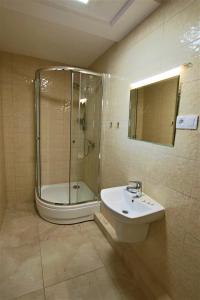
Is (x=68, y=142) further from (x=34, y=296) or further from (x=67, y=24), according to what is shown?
(x=34, y=296)

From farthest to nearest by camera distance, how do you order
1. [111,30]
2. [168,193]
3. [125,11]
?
[111,30] < [125,11] < [168,193]

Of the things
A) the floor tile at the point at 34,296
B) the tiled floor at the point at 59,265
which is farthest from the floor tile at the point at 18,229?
the floor tile at the point at 34,296

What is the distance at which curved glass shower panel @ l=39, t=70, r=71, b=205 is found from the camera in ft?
8.69

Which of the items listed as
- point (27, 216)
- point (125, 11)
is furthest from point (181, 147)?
point (27, 216)

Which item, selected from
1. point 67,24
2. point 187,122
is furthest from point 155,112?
point 67,24

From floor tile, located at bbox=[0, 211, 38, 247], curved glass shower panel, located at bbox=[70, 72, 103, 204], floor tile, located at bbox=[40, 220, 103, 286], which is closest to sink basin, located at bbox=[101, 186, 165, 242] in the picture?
floor tile, located at bbox=[40, 220, 103, 286]

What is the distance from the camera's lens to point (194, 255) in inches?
42.7

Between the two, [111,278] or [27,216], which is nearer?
[111,278]

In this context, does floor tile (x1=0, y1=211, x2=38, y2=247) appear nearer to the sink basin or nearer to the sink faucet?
the sink basin

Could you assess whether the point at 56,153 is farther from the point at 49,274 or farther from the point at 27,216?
the point at 49,274

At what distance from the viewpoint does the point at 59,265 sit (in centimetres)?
160

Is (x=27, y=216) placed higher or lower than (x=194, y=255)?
lower

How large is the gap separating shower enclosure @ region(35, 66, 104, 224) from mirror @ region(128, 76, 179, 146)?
31.8 inches

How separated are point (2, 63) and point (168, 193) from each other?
9.12ft
